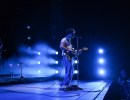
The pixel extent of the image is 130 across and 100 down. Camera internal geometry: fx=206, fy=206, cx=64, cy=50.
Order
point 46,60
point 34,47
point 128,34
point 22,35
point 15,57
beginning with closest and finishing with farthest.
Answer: point 128,34
point 46,60
point 34,47
point 15,57
point 22,35

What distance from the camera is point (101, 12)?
13180 mm

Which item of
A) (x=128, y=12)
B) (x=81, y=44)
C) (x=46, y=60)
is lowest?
(x=46, y=60)

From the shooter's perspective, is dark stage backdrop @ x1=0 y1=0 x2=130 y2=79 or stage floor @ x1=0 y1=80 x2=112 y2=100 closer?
stage floor @ x1=0 y1=80 x2=112 y2=100

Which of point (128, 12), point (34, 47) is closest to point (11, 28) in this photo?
point (34, 47)

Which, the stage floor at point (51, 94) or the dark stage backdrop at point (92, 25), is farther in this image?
the dark stage backdrop at point (92, 25)

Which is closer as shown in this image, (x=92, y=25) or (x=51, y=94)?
(x=51, y=94)

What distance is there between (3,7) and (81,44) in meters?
6.08

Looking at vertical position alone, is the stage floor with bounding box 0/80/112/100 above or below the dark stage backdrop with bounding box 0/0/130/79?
below

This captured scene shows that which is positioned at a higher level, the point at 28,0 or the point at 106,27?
the point at 28,0

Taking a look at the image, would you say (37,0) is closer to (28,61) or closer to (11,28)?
(11,28)

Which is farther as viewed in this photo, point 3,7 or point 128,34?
point 3,7

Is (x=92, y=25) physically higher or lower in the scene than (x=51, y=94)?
higher

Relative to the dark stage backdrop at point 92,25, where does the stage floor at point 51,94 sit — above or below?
below

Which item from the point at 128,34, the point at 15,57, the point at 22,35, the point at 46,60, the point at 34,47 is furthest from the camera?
the point at 22,35
